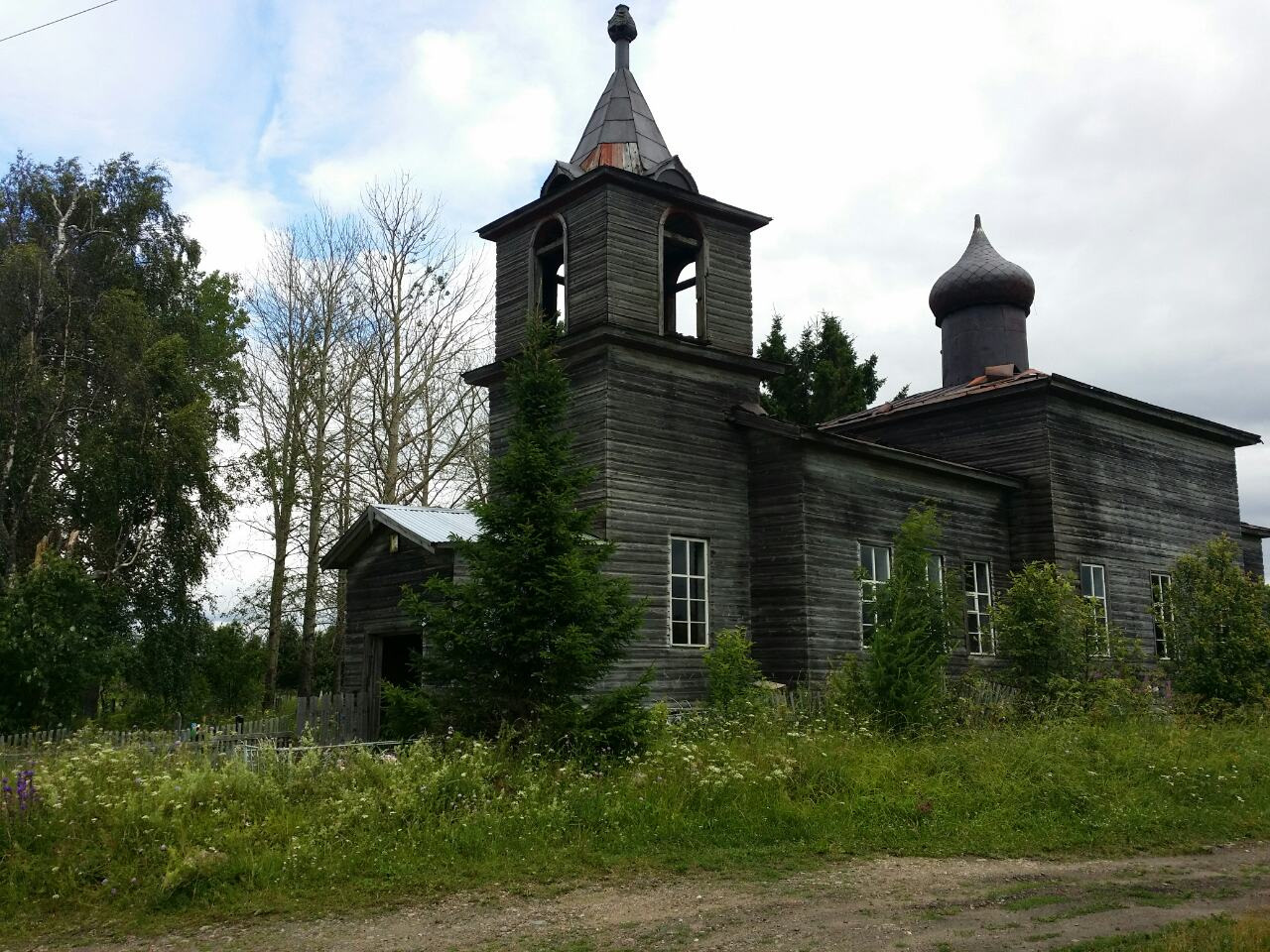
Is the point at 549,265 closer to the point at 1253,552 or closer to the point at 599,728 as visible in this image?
Answer: the point at 599,728

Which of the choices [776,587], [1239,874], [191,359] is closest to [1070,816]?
[1239,874]

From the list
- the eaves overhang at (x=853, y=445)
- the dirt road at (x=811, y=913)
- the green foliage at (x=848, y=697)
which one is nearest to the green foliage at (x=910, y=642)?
the green foliage at (x=848, y=697)

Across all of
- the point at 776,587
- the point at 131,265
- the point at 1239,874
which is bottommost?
the point at 1239,874

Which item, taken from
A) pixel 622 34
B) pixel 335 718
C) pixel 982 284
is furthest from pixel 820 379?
pixel 335 718

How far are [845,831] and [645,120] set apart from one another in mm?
15645

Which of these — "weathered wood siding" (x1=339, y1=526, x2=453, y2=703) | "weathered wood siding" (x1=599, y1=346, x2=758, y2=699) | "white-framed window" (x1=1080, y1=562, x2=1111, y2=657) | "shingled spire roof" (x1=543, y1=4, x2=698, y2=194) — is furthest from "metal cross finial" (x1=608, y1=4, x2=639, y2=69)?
"white-framed window" (x1=1080, y1=562, x2=1111, y2=657)

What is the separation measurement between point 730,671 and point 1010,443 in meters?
10.7

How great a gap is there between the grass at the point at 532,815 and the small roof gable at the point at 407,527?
5.89 m

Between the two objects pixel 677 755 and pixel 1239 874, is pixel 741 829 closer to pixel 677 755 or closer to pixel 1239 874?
pixel 677 755

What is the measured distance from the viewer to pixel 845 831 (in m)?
10.3

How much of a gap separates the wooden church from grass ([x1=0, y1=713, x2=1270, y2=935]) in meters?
5.04

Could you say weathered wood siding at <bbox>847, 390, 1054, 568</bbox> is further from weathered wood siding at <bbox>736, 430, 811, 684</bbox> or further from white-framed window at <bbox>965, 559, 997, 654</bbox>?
weathered wood siding at <bbox>736, 430, 811, 684</bbox>

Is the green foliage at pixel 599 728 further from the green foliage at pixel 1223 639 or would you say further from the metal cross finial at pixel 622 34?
the metal cross finial at pixel 622 34

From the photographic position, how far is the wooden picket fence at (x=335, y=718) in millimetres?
15672
